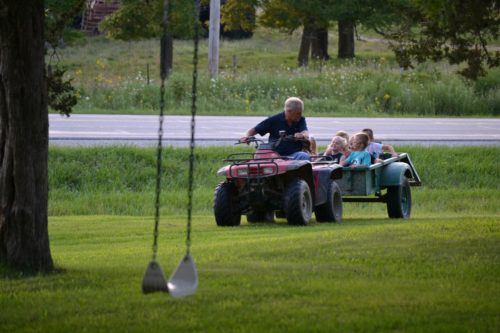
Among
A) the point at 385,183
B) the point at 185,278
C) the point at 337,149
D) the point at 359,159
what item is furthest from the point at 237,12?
the point at 185,278

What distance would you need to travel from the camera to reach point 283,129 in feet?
52.1

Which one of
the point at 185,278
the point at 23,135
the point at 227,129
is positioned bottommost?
the point at 227,129

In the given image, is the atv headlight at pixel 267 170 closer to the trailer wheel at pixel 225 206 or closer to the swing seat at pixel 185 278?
the trailer wheel at pixel 225 206

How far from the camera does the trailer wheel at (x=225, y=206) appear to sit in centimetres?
1540

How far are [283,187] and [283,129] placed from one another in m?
0.81

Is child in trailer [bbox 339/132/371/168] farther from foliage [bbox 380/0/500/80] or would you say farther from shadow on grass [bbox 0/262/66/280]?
shadow on grass [bbox 0/262/66/280]

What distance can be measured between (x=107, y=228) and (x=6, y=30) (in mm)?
6033

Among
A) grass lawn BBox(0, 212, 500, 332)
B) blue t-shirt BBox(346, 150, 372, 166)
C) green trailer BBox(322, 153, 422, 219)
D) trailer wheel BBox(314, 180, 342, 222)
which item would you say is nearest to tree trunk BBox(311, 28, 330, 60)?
green trailer BBox(322, 153, 422, 219)

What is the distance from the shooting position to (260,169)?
49.8ft

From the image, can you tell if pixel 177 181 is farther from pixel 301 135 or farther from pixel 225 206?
pixel 301 135

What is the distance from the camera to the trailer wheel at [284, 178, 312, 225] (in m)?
15.0

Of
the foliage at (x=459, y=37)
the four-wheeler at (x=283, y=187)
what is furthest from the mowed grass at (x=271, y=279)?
the foliage at (x=459, y=37)

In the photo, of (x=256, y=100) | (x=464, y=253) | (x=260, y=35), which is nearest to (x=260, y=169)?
(x=464, y=253)

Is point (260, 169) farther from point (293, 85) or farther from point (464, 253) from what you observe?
point (293, 85)
